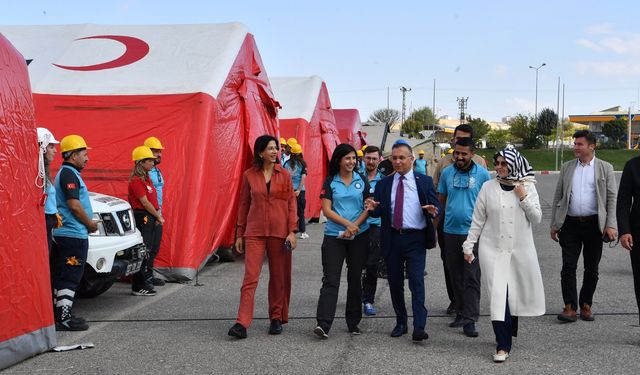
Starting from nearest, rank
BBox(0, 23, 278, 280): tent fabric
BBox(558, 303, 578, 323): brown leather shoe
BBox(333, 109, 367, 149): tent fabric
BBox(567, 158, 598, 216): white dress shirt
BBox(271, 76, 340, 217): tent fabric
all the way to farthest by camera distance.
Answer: BBox(558, 303, 578, 323): brown leather shoe < BBox(567, 158, 598, 216): white dress shirt < BBox(0, 23, 278, 280): tent fabric < BBox(271, 76, 340, 217): tent fabric < BBox(333, 109, 367, 149): tent fabric

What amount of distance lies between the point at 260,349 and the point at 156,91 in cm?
535

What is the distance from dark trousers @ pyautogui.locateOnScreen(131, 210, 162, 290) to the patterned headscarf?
4527 millimetres

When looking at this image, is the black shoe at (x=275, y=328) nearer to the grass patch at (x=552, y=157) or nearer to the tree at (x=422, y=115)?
the grass patch at (x=552, y=157)

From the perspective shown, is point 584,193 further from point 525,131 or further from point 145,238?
point 525,131

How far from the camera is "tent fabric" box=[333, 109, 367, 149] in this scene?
84.3 ft

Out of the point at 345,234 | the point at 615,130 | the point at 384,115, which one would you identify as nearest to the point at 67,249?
the point at 345,234

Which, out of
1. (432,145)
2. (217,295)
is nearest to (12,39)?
(217,295)

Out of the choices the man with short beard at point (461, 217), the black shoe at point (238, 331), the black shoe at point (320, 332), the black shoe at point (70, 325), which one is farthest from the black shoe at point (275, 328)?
the black shoe at point (70, 325)

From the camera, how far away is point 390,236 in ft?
21.6

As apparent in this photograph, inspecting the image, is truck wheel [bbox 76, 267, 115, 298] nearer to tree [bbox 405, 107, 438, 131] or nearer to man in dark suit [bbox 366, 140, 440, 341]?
man in dark suit [bbox 366, 140, 440, 341]

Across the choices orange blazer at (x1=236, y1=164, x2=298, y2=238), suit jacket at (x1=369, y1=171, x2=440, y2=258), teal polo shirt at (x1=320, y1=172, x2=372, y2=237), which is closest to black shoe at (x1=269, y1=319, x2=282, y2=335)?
orange blazer at (x1=236, y1=164, x2=298, y2=238)

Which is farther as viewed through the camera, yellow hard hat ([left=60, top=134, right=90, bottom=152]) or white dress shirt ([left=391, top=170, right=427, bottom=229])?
yellow hard hat ([left=60, top=134, right=90, bottom=152])

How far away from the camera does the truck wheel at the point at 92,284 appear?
24.5 ft

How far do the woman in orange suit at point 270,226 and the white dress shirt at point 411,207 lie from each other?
39.5 inches
